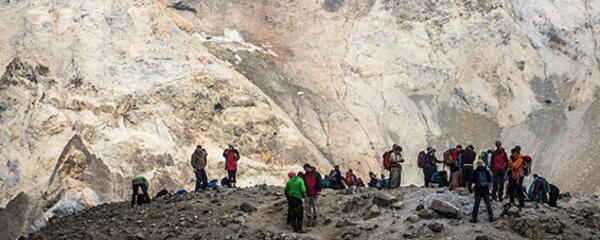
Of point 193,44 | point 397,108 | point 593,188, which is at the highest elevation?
point 193,44

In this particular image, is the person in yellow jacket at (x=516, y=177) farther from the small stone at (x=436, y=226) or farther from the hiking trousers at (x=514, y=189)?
the small stone at (x=436, y=226)

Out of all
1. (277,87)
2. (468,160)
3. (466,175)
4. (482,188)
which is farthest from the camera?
(277,87)

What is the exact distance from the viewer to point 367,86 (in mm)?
63875

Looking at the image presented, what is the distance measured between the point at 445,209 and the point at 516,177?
2177 millimetres

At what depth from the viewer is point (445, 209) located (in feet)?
51.0

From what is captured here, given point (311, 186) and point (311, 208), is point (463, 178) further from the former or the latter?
point (311, 186)

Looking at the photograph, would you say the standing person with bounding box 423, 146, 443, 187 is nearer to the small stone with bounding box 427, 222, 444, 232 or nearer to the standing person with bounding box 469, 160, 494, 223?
the standing person with bounding box 469, 160, 494, 223

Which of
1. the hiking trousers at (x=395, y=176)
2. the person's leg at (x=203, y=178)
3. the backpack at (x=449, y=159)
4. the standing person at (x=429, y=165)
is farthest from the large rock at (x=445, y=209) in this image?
the person's leg at (x=203, y=178)

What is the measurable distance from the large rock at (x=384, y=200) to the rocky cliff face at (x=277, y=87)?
27.0 m

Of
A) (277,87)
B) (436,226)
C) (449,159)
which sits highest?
(277,87)

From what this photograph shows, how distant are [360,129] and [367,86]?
25.3 ft

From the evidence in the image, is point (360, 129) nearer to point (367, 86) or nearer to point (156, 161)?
point (367, 86)

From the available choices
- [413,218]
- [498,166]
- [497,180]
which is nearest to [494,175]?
[497,180]

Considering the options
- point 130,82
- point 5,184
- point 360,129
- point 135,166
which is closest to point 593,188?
point 360,129
